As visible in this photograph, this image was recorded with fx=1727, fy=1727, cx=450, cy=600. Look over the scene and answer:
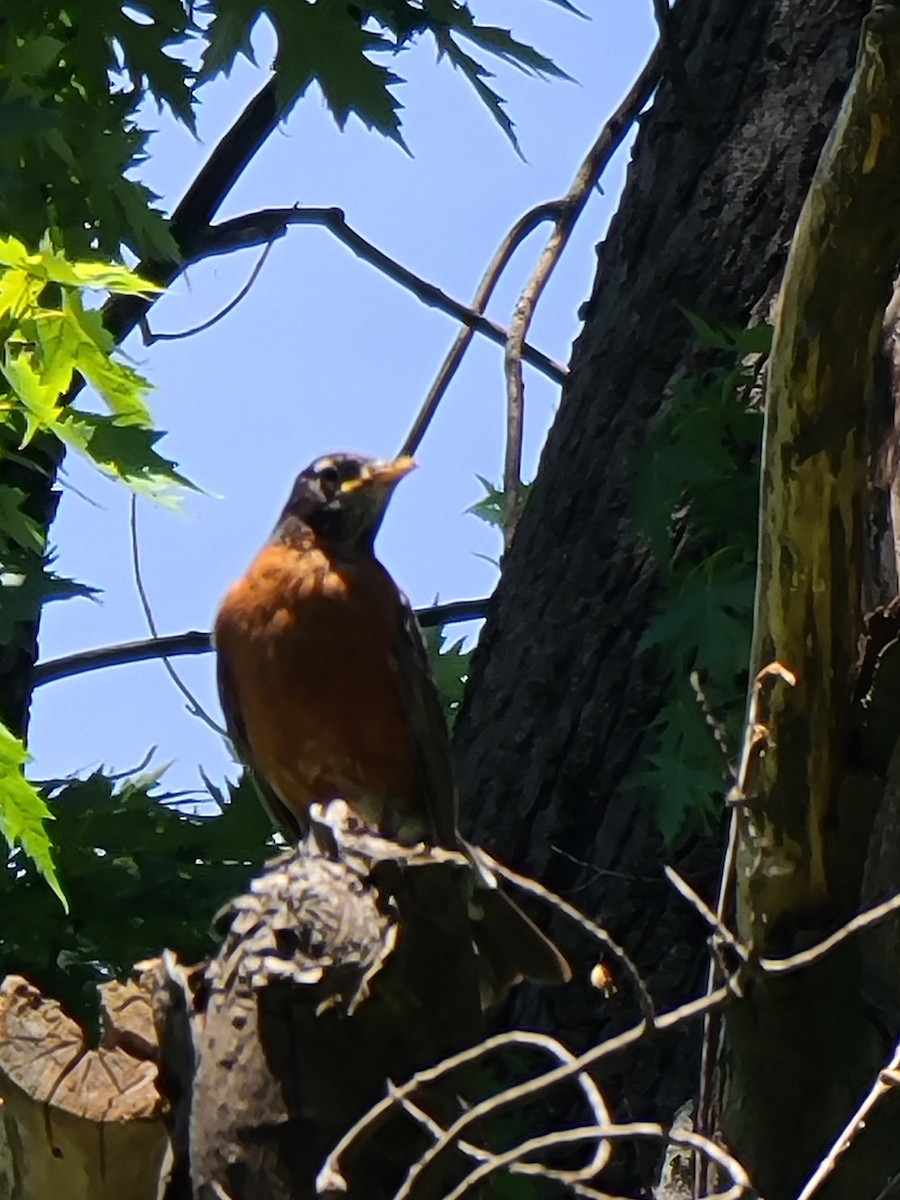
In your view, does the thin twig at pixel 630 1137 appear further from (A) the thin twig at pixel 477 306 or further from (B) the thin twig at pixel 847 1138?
(A) the thin twig at pixel 477 306

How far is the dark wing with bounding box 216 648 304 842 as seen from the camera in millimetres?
3959

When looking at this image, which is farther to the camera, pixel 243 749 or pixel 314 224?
pixel 314 224

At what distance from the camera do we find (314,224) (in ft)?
17.6

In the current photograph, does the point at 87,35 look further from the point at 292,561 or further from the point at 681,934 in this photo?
the point at 681,934

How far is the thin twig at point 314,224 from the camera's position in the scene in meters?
5.21

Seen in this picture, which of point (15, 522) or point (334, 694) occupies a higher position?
point (15, 522)

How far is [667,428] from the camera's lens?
3803 mm

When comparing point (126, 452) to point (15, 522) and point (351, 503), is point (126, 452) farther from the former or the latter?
point (351, 503)

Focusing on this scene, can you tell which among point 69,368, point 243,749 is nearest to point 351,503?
point 243,749

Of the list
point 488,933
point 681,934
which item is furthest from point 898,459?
point 681,934

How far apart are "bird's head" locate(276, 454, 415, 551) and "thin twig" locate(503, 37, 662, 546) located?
263mm

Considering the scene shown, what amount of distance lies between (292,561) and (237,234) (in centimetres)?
165

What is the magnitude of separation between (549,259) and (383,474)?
0.89 metres

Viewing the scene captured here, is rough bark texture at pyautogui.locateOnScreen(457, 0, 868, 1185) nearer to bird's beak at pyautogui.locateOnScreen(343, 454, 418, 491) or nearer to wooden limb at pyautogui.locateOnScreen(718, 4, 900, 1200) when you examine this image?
bird's beak at pyautogui.locateOnScreen(343, 454, 418, 491)
